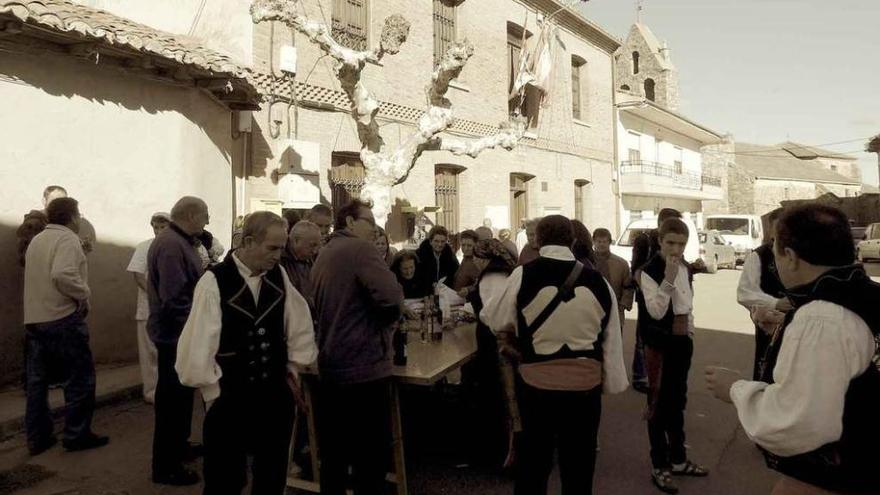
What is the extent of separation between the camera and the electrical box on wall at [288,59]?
923 centimetres

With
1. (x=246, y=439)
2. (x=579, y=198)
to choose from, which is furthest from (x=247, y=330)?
(x=579, y=198)

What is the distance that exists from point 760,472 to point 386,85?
942 cm

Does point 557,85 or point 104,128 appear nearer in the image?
point 104,128

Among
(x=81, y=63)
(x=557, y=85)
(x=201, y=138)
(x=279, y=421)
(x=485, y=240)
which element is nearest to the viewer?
(x=279, y=421)

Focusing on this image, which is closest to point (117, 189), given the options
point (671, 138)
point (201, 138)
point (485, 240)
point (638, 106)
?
point (201, 138)

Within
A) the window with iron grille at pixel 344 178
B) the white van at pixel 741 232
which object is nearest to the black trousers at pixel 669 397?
the window with iron grille at pixel 344 178

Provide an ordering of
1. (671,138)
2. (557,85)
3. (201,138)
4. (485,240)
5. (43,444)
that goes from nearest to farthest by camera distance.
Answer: (485,240)
(43,444)
(201,138)
(557,85)
(671,138)

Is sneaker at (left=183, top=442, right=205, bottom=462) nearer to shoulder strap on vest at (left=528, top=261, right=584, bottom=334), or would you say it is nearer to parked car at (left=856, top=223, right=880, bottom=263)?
shoulder strap on vest at (left=528, top=261, right=584, bottom=334)

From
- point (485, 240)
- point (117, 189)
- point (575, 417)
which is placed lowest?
point (575, 417)

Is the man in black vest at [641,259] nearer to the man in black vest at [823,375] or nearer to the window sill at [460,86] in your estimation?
the man in black vest at [823,375]

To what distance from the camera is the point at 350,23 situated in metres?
11.1

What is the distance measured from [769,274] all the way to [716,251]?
1931 centimetres

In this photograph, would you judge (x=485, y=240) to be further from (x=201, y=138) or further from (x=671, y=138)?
(x=671, y=138)

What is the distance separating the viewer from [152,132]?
757 cm
